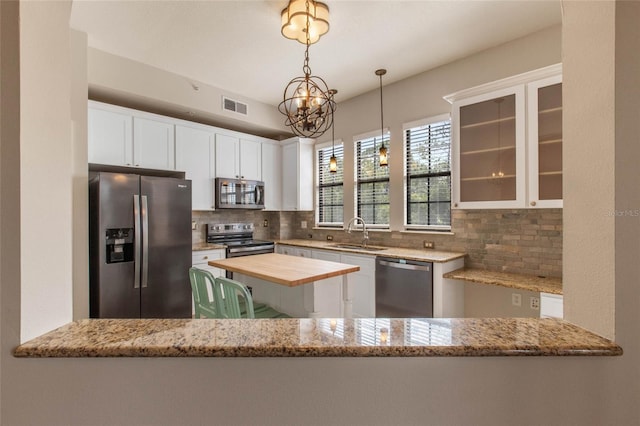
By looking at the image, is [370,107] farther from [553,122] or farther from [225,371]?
[225,371]

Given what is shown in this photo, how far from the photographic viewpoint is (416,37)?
282cm

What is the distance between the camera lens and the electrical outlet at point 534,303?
2545 mm

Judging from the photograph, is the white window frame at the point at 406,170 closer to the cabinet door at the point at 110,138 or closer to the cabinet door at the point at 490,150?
the cabinet door at the point at 490,150

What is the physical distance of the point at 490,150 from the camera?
2727mm

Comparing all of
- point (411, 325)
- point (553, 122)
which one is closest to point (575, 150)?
point (411, 325)

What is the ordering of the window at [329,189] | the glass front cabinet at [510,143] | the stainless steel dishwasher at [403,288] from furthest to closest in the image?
the window at [329,189] → the stainless steel dishwasher at [403,288] → the glass front cabinet at [510,143]

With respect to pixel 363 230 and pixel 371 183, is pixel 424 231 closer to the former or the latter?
pixel 363 230

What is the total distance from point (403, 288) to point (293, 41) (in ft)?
9.02

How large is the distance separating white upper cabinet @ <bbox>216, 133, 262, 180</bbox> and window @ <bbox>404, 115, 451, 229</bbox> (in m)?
2.28

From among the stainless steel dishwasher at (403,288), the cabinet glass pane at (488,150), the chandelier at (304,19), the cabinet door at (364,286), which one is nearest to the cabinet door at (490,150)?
the cabinet glass pane at (488,150)

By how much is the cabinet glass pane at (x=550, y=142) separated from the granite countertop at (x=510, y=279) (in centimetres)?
73

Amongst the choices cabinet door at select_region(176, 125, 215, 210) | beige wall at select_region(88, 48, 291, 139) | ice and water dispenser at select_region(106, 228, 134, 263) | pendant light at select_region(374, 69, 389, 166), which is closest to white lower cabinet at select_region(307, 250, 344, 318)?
pendant light at select_region(374, 69, 389, 166)

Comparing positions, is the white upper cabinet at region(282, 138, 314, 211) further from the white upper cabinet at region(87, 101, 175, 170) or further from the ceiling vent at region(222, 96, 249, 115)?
the white upper cabinet at region(87, 101, 175, 170)

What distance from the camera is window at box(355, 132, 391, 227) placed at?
408cm
